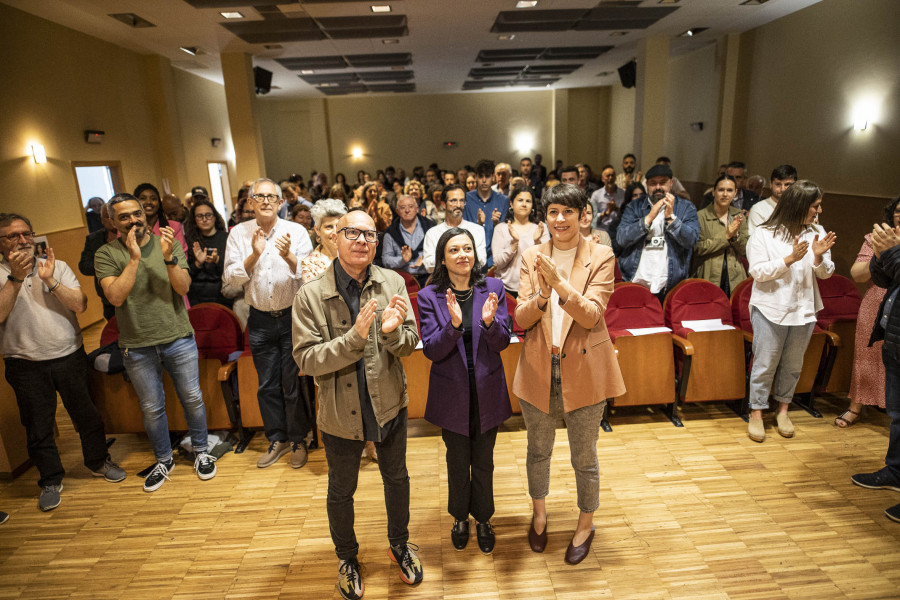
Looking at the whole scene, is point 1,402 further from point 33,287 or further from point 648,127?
point 648,127

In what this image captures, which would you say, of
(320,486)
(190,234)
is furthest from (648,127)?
(320,486)

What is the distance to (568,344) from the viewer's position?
7.20 ft

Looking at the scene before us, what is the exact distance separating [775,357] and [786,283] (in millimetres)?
501

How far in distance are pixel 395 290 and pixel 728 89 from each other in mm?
9354

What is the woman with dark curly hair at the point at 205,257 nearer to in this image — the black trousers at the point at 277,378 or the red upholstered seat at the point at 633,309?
the black trousers at the point at 277,378

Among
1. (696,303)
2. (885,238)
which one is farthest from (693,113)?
(885,238)

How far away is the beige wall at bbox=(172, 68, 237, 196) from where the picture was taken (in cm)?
969

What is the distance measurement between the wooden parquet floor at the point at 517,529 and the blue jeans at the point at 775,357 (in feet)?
1.02

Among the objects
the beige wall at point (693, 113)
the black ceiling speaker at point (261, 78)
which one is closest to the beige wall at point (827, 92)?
the beige wall at point (693, 113)

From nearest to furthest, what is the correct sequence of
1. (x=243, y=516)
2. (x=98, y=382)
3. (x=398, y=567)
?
(x=398, y=567)
(x=243, y=516)
(x=98, y=382)

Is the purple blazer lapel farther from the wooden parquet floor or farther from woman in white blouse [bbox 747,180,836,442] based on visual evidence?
woman in white blouse [bbox 747,180,836,442]

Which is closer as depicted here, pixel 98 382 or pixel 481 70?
pixel 98 382

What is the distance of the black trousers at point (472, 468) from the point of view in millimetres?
2318

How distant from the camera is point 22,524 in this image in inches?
116
